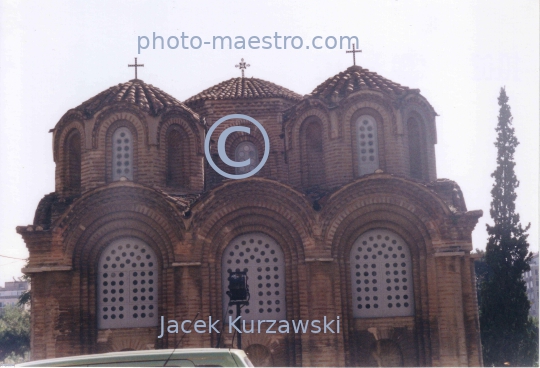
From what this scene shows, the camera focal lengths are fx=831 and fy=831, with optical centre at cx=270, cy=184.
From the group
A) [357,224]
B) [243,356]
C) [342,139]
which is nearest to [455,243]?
[357,224]

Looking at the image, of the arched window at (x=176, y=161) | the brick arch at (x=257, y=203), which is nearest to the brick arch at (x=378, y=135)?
the brick arch at (x=257, y=203)

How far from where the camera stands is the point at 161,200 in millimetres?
19500

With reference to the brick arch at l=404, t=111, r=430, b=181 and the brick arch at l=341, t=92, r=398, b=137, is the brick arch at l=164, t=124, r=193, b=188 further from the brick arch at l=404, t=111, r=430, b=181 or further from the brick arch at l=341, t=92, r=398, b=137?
the brick arch at l=404, t=111, r=430, b=181

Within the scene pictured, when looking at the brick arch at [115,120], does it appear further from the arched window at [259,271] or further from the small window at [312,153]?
the small window at [312,153]

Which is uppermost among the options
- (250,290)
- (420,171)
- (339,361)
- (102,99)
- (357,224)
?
(102,99)

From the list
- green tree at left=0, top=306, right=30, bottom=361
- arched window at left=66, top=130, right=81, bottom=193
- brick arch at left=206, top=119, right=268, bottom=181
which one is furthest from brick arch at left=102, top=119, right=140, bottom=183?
green tree at left=0, top=306, right=30, bottom=361

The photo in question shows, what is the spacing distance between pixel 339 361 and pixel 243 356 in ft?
34.2

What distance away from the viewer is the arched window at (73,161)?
69.3 ft

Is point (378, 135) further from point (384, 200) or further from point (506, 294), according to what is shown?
point (506, 294)

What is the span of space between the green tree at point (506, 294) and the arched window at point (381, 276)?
310 inches

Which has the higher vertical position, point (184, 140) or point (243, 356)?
point (184, 140)

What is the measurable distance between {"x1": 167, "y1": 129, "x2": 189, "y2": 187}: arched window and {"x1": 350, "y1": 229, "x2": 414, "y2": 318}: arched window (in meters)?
4.72

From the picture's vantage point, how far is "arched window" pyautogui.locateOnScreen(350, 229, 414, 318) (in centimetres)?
1947

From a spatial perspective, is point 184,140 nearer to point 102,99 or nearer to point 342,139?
point 102,99
